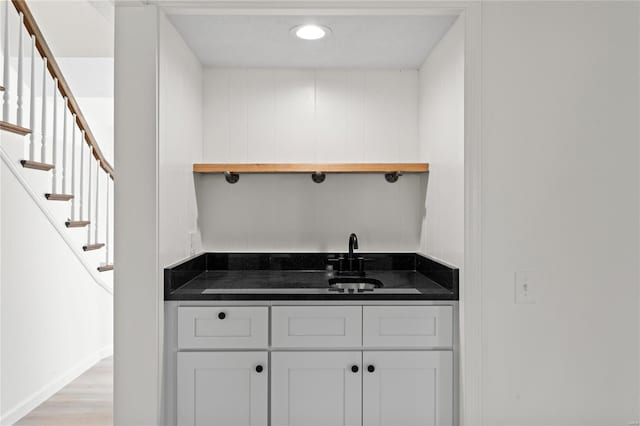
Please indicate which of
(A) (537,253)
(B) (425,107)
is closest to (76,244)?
(B) (425,107)

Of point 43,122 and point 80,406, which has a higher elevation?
point 43,122

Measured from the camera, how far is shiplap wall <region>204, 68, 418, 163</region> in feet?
8.61

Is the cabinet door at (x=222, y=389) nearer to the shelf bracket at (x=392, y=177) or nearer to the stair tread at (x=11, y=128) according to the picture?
the shelf bracket at (x=392, y=177)

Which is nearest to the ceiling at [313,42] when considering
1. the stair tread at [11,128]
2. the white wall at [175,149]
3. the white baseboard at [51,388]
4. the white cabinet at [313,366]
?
the white wall at [175,149]

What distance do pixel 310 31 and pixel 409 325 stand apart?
1402 mm

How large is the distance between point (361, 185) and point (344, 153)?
217mm

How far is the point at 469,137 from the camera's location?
72.3 inches

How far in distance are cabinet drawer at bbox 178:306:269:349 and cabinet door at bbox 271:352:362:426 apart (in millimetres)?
124

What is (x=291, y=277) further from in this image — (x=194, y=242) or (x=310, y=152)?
(x=310, y=152)

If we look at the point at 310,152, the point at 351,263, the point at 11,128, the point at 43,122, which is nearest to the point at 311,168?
the point at 310,152

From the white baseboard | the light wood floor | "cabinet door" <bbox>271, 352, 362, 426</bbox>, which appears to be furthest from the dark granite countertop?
the white baseboard

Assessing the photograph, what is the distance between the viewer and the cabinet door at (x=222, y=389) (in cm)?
186

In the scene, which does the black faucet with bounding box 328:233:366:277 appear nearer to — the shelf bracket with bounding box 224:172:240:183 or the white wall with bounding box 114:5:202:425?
the shelf bracket with bounding box 224:172:240:183

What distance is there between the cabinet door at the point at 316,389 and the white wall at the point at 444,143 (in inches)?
26.5
